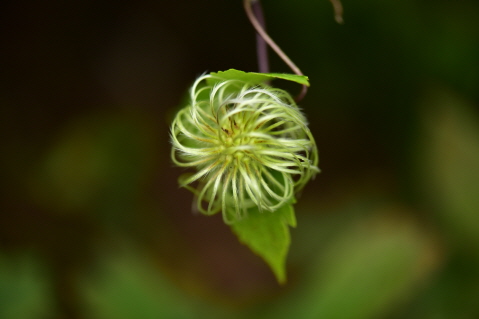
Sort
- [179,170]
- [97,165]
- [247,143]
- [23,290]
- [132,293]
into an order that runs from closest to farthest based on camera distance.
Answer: [247,143] < [23,290] < [132,293] < [97,165] < [179,170]

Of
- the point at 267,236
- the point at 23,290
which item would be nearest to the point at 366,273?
the point at 267,236

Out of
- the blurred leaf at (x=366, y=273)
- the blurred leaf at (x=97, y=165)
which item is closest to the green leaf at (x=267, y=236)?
the blurred leaf at (x=366, y=273)

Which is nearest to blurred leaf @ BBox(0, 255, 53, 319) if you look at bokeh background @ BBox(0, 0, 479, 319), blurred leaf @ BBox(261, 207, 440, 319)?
bokeh background @ BBox(0, 0, 479, 319)

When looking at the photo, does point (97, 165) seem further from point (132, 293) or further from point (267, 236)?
point (267, 236)

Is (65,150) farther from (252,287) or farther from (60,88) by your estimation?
(252,287)

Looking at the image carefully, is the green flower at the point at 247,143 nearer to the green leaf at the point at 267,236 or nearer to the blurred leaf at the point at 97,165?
the green leaf at the point at 267,236

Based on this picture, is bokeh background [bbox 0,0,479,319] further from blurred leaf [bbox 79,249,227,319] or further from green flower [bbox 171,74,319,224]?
green flower [bbox 171,74,319,224]
